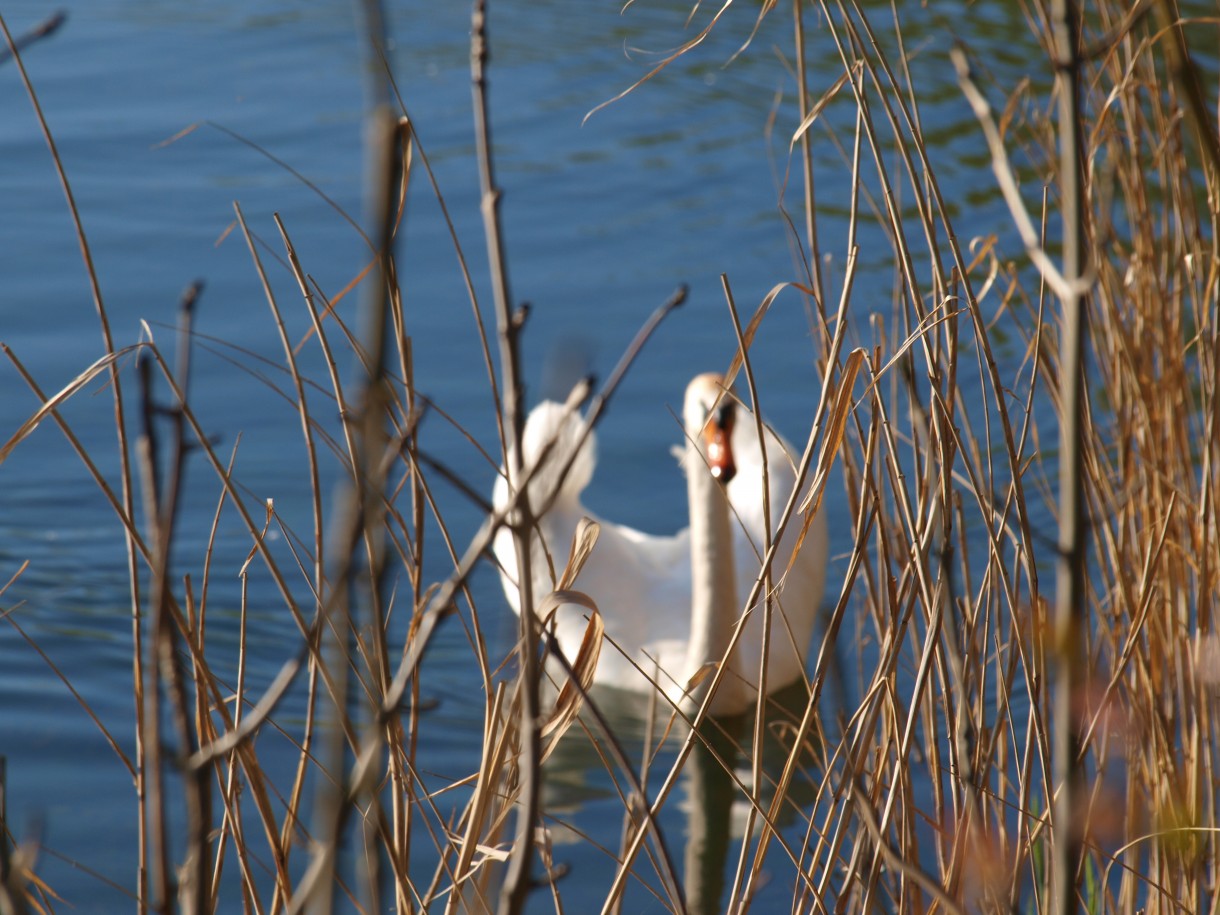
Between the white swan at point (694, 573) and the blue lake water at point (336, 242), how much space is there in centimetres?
39

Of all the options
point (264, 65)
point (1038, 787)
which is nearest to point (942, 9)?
point (264, 65)

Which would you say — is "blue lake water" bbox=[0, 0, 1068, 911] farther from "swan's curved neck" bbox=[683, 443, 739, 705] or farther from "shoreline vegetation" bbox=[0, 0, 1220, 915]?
"shoreline vegetation" bbox=[0, 0, 1220, 915]

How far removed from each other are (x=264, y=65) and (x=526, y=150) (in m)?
1.74

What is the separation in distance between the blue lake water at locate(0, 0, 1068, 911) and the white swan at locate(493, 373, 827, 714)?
393 mm

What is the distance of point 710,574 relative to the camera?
3.73 metres

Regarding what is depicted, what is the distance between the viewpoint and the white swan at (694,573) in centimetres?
372

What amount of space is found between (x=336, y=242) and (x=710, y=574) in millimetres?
3225

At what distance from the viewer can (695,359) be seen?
570 cm

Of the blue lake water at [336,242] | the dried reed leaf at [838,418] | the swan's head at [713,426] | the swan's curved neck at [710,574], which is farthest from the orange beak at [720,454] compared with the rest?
the dried reed leaf at [838,418]

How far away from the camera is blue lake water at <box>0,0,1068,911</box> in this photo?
3947mm

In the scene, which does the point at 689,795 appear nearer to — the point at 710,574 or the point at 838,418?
the point at 710,574

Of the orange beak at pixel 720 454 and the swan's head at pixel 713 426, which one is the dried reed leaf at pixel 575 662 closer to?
the swan's head at pixel 713 426

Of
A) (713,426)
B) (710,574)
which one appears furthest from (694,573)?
(713,426)

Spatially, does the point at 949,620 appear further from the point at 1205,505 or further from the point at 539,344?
the point at 539,344
